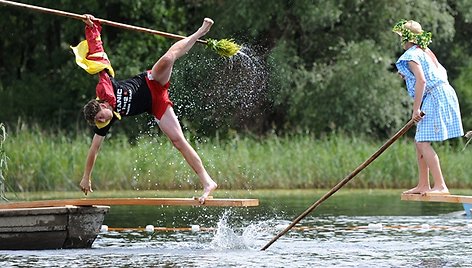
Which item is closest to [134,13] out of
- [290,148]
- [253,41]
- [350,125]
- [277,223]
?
[253,41]

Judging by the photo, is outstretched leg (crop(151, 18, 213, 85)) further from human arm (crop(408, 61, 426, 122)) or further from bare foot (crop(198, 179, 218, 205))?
human arm (crop(408, 61, 426, 122))

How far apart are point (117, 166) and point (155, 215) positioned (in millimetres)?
4628

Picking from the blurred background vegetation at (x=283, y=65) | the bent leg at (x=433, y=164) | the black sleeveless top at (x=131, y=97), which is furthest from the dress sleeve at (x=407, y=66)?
the blurred background vegetation at (x=283, y=65)

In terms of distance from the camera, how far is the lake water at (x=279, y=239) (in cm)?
1301

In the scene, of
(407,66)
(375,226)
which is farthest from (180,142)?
(375,226)

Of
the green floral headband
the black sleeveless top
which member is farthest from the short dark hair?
the green floral headband

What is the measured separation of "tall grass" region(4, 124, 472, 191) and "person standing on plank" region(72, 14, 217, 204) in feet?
33.2

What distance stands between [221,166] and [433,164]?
11.1m

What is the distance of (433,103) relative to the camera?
13.7 m

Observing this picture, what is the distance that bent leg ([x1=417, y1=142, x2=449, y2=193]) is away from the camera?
13680mm

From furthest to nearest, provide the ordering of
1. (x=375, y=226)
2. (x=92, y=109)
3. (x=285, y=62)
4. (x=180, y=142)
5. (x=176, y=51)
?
(x=285, y=62) → (x=375, y=226) → (x=180, y=142) → (x=176, y=51) → (x=92, y=109)

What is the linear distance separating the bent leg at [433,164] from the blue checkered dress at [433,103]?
9cm

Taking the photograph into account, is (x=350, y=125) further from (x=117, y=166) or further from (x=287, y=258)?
(x=287, y=258)

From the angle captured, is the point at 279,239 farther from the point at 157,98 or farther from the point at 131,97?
the point at 131,97
